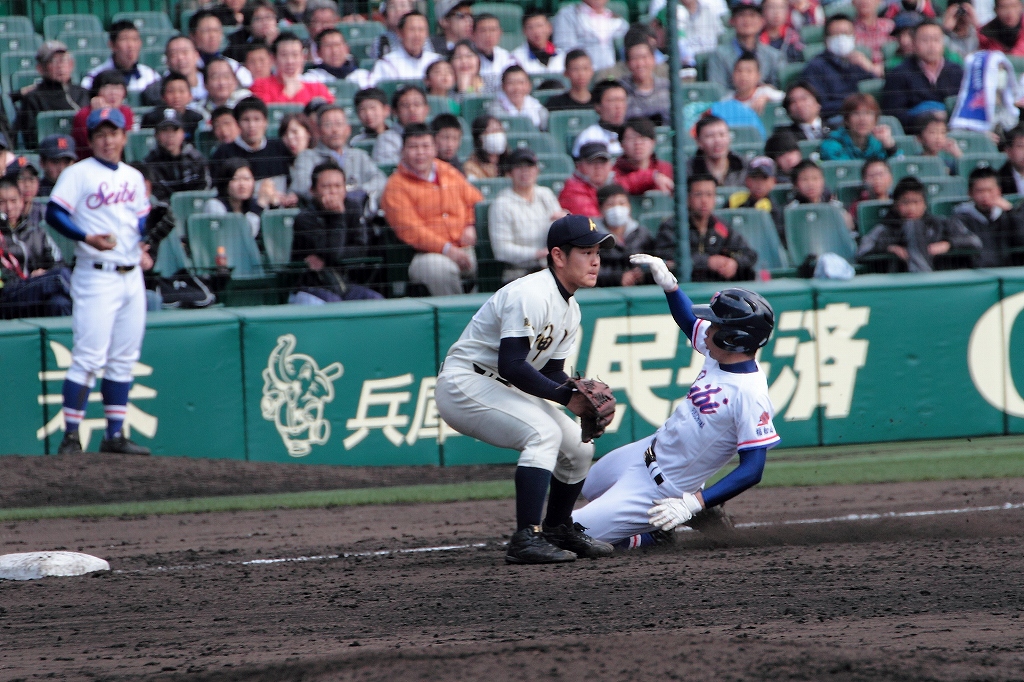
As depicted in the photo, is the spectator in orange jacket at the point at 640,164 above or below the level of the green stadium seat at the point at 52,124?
below

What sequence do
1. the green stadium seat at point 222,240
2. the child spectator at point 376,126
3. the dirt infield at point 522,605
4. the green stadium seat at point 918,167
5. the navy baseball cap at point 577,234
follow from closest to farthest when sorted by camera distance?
the dirt infield at point 522,605
the navy baseball cap at point 577,234
the green stadium seat at point 222,240
the child spectator at point 376,126
the green stadium seat at point 918,167

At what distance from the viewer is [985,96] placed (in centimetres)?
1116

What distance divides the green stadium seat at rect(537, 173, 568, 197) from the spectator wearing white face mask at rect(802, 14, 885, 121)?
2767 mm

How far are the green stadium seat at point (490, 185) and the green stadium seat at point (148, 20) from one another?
3121 millimetres

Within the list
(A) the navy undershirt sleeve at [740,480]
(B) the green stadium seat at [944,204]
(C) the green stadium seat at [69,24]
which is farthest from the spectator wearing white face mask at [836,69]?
(A) the navy undershirt sleeve at [740,480]

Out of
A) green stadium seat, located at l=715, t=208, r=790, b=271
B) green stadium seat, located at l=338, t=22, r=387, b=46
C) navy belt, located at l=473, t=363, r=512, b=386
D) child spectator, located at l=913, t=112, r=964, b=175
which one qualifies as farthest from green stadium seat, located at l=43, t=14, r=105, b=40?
child spectator, located at l=913, t=112, r=964, b=175

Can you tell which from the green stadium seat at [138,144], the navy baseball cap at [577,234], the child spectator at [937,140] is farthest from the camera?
the child spectator at [937,140]

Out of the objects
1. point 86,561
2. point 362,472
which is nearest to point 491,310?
point 86,561

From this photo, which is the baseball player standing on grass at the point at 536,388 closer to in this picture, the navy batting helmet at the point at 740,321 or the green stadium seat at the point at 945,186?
the navy batting helmet at the point at 740,321

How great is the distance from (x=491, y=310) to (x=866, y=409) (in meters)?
4.61

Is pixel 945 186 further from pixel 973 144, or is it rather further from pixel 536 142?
pixel 536 142

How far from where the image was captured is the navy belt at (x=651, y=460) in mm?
5637

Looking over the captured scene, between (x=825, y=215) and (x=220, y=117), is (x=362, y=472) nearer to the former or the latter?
(x=220, y=117)

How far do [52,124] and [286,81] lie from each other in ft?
6.04
